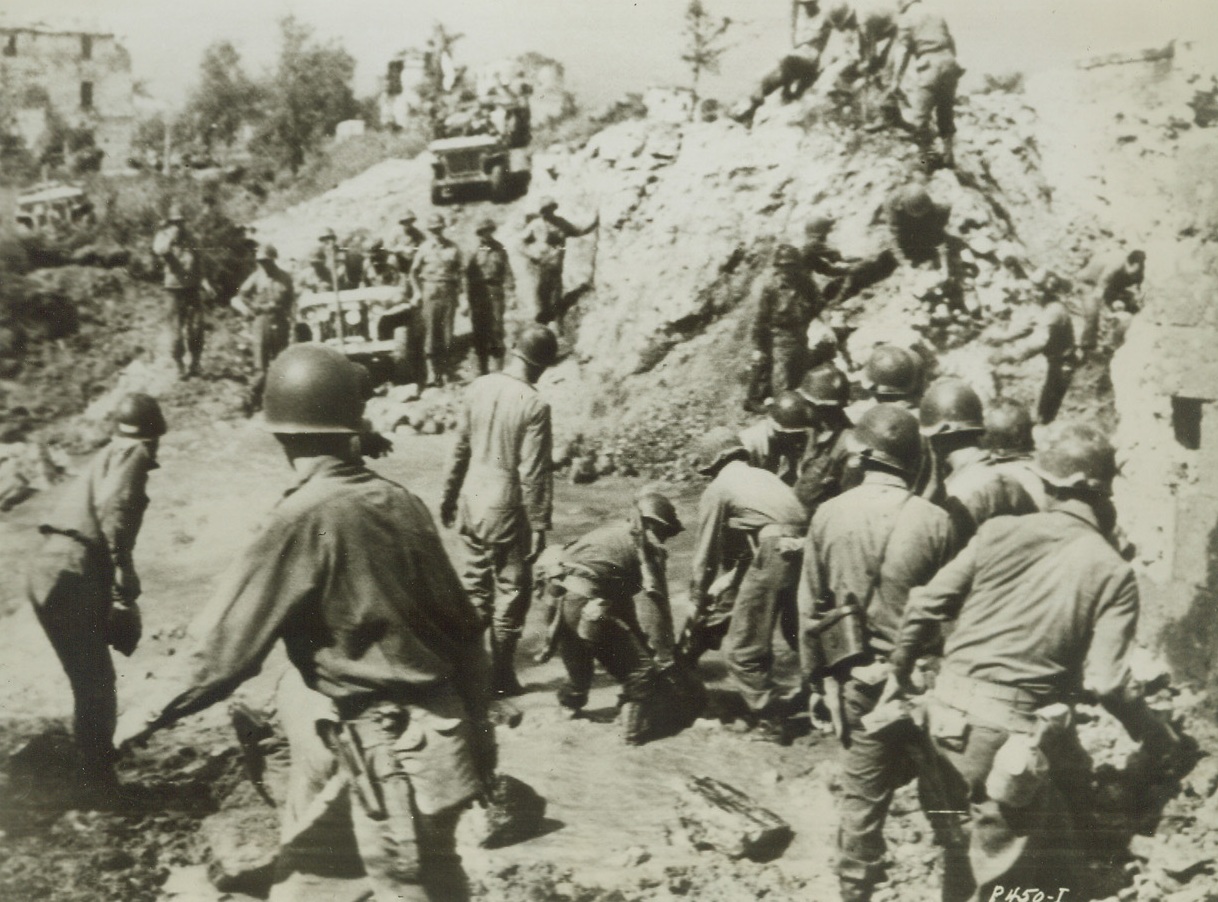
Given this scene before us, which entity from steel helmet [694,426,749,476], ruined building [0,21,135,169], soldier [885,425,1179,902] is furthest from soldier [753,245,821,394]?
ruined building [0,21,135,169]

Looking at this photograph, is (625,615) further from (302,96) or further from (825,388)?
(302,96)

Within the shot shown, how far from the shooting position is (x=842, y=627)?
3.60m

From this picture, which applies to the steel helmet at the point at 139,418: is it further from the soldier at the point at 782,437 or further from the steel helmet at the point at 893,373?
the steel helmet at the point at 893,373

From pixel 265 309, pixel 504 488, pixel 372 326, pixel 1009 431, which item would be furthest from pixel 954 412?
pixel 265 309

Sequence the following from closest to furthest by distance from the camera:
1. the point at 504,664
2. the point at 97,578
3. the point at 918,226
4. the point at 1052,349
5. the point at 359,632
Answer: the point at 359,632
the point at 97,578
the point at 504,664
the point at 1052,349
the point at 918,226

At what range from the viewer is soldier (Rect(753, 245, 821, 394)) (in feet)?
17.1

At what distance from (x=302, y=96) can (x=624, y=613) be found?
101 inches

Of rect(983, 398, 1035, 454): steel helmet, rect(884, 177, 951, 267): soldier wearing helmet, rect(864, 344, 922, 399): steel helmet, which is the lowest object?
rect(983, 398, 1035, 454): steel helmet

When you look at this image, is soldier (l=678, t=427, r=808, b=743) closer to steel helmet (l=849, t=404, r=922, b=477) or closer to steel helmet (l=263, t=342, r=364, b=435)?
steel helmet (l=849, t=404, r=922, b=477)

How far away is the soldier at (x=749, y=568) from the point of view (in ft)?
14.5

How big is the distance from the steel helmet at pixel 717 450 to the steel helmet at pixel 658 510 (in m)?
0.25

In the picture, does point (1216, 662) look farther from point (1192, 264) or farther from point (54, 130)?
point (54, 130)

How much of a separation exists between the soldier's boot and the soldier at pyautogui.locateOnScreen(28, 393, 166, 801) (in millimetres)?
1445

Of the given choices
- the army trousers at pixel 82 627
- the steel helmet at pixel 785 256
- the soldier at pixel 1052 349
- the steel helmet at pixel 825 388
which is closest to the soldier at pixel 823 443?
the steel helmet at pixel 825 388
